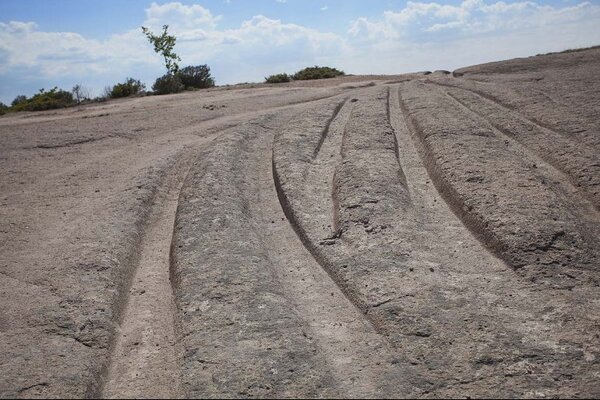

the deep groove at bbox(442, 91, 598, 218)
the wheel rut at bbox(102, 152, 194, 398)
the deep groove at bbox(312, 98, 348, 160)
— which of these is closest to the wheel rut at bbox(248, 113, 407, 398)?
the wheel rut at bbox(102, 152, 194, 398)

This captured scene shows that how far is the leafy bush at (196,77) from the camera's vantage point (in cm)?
3812

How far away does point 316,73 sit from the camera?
35812 mm

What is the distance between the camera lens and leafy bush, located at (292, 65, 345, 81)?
35062mm

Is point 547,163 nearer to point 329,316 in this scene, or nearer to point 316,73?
point 329,316

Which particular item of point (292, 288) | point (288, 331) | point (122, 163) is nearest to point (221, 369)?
point (288, 331)

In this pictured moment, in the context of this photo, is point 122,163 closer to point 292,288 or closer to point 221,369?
point 292,288

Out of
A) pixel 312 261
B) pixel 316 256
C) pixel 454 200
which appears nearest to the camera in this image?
pixel 312 261

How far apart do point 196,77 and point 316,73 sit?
941 centimetres

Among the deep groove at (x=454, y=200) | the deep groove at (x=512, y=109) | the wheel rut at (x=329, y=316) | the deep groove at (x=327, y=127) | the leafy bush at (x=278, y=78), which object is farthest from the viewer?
the leafy bush at (x=278, y=78)

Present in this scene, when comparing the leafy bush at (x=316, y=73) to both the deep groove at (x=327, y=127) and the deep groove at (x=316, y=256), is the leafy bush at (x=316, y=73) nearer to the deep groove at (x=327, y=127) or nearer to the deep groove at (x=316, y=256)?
the deep groove at (x=327, y=127)

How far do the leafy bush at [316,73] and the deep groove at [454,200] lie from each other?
2149 cm

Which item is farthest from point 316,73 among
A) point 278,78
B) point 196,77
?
point 196,77

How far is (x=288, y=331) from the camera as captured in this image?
6133mm

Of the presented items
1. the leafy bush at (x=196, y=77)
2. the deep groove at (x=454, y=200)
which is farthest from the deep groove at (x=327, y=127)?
the leafy bush at (x=196, y=77)
